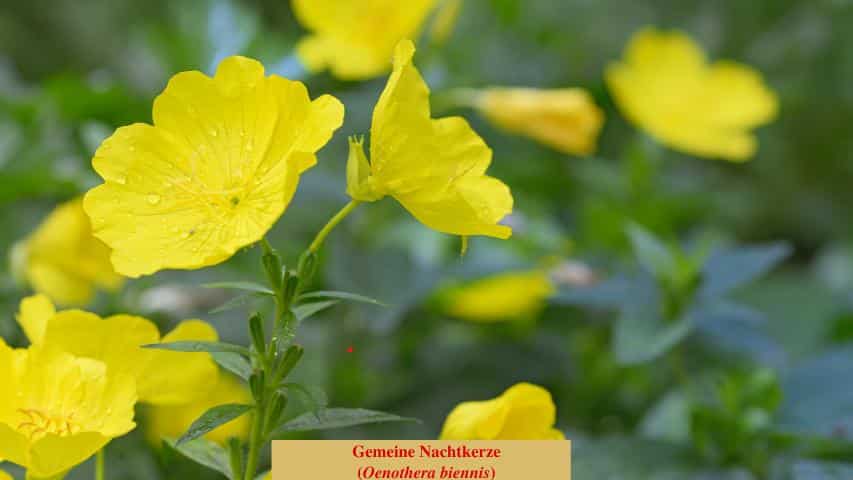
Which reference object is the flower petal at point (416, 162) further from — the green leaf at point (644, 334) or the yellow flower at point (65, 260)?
the yellow flower at point (65, 260)

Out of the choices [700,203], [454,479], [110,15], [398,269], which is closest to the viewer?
[454,479]

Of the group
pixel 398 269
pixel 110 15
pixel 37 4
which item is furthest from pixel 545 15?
pixel 37 4

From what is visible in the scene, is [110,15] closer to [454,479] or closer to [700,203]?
[700,203]

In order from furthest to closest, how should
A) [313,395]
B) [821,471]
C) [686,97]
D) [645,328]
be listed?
[686,97]
[645,328]
[821,471]
[313,395]

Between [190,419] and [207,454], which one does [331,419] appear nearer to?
[207,454]

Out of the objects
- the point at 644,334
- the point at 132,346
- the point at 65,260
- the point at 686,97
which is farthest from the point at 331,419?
the point at 686,97

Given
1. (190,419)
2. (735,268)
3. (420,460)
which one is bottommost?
(420,460)

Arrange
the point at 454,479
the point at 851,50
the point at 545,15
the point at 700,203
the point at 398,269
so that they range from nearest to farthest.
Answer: the point at 454,479
the point at 398,269
the point at 700,203
the point at 545,15
the point at 851,50
